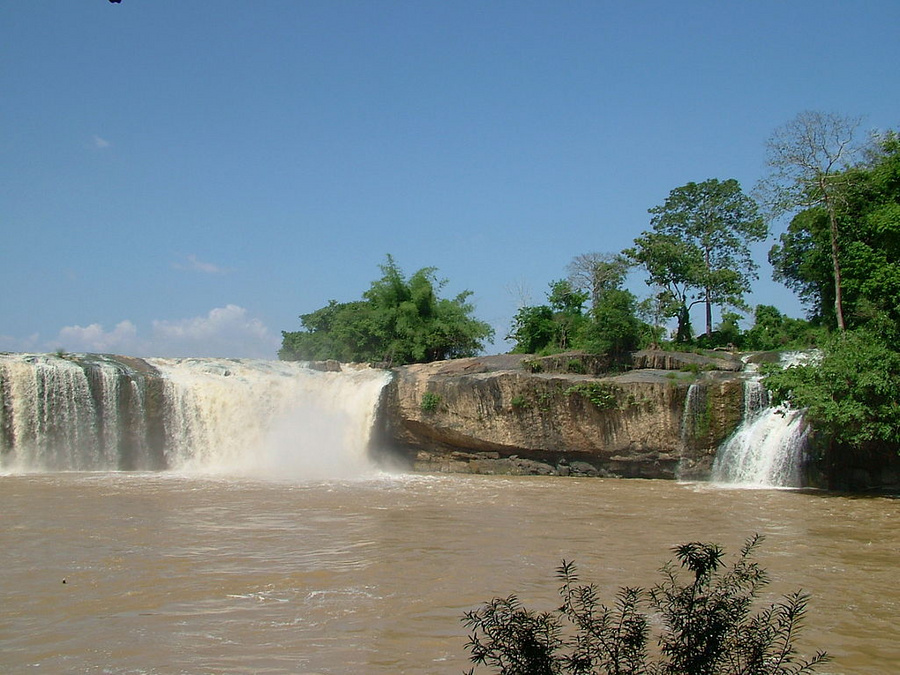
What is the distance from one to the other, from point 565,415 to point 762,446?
5.45 m

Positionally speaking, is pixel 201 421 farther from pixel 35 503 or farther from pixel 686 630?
pixel 686 630

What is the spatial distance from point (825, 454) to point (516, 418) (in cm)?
819

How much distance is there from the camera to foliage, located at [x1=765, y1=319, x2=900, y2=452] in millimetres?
15836

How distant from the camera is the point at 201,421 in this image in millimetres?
23875

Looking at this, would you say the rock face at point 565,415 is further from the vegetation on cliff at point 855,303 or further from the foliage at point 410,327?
the foliage at point 410,327

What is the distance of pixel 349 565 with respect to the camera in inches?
367

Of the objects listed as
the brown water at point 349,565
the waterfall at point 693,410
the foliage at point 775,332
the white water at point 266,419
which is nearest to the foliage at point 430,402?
the white water at point 266,419

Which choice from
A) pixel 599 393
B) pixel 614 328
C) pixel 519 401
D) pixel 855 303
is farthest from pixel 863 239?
pixel 519 401

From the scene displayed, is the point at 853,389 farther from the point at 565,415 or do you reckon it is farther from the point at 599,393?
the point at 565,415

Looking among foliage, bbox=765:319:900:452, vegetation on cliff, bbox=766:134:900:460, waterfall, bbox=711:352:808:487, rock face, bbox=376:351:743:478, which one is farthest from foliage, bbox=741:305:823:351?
foliage, bbox=765:319:900:452

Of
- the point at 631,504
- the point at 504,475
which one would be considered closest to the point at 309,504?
the point at 631,504

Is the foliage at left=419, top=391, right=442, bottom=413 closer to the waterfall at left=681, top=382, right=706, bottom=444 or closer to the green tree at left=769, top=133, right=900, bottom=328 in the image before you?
the waterfall at left=681, top=382, right=706, bottom=444

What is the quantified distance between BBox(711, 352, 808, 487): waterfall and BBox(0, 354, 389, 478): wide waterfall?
34.6ft

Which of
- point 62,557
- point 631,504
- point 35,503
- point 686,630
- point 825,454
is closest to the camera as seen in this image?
point 686,630
